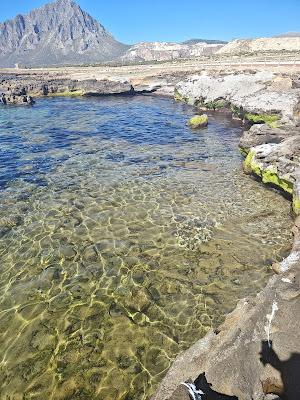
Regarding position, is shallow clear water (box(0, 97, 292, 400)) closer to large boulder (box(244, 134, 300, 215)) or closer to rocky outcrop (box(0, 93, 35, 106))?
large boulder (box(244, 134, 300, 215))

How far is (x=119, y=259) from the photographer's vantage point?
13680 mm

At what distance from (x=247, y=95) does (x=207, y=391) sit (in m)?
41.4

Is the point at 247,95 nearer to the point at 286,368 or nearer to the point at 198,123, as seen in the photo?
the point at 198,123

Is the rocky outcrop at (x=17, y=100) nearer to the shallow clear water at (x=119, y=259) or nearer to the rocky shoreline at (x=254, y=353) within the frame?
the shallow clear water at (x=119, y=259)

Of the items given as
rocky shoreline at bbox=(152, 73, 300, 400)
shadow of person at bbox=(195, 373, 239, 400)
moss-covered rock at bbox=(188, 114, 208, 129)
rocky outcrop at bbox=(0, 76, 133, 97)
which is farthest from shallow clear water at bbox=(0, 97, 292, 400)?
rocky outcrop at bbox=(0, 76, 133, 97)

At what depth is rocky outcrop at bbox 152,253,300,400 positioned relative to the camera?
607 cm

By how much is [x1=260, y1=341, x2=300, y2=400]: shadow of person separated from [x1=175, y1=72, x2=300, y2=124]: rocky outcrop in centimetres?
2602

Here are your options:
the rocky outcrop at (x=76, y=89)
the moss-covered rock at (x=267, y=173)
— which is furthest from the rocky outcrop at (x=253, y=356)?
the rocky outcrop at (x=76, y=89)

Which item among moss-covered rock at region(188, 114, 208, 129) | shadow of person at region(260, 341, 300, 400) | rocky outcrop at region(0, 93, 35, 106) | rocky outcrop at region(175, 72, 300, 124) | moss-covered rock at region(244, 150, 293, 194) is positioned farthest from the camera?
rocky outcrop at region(0, 93, 35, 106)

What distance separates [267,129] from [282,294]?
63.8ft

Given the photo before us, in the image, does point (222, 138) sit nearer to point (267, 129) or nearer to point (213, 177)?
point (267, 129)

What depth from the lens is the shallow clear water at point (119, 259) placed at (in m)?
9.36

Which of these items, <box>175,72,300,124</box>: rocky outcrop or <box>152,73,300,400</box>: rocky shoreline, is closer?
<box>152,73,300,400</box>: rocky shoreline

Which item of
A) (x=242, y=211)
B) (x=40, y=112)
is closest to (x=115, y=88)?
(x=40, y=112)
